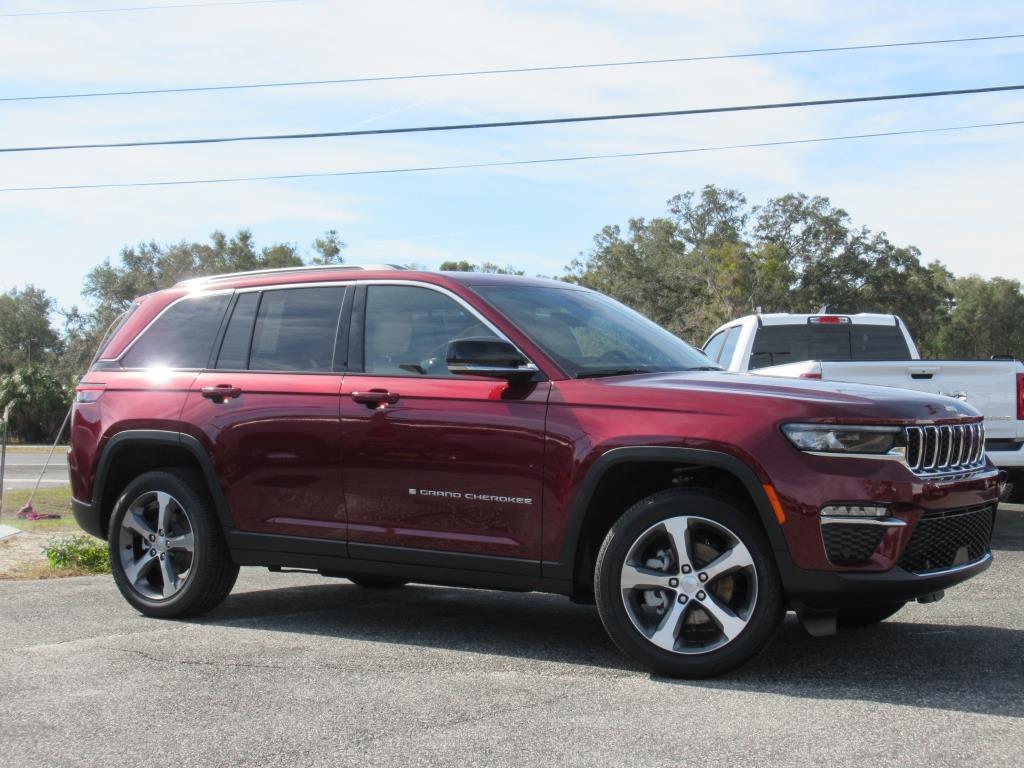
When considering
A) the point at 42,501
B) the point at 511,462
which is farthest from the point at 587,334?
the point at 42,501

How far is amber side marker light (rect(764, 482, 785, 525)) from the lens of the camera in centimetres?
476

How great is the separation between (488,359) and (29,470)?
1501 inches

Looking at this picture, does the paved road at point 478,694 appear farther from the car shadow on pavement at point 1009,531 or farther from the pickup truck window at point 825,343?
the pickup truck window at point 825,343

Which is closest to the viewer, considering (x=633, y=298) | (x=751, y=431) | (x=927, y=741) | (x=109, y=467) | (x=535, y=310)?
(x=927, y=741)

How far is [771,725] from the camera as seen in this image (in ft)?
13.8

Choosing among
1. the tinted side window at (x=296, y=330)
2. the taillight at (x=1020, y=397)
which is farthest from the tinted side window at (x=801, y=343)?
the tinted side window at (x=296, y=330)

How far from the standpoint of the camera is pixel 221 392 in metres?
6.36

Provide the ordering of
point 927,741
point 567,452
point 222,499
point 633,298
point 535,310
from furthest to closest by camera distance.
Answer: point 633,298, point 222,499, point 535,310, point 567,452, point 927,741

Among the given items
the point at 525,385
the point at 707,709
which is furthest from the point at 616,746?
the point at 525,385

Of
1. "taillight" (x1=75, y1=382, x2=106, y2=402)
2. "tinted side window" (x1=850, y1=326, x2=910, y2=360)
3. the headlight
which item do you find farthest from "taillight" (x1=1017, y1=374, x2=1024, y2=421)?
"taillight" (x1=75, y1=382, x2=106, y2=402)

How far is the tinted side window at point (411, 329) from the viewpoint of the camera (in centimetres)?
579

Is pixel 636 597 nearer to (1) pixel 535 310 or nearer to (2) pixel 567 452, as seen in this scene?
(2) pixel 567 452

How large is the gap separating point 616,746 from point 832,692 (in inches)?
45.2

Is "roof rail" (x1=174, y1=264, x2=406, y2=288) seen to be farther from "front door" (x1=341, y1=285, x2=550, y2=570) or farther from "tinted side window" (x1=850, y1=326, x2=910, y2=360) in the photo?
"tinted side window" (x1=850, y1=326, x2=910, y2=360)
